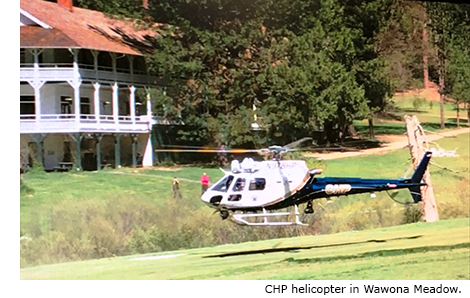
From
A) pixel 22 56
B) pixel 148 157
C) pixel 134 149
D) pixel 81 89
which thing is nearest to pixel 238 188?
pixel 148 157

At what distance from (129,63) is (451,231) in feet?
12.3

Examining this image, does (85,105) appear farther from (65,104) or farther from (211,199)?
(211,199)

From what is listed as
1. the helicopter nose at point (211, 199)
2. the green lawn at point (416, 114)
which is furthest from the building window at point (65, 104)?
the green lawn at point (416, 114)

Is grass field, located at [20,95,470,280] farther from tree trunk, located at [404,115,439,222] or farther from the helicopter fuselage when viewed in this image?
the helicopter fuselage

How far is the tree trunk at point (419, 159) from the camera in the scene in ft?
25.0

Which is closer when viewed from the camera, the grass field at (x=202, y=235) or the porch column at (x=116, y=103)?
the grass field at (x=202, y=235)

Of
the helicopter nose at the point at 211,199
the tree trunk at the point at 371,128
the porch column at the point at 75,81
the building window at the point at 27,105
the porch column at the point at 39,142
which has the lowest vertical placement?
the helicopter nose at the point at 211,199

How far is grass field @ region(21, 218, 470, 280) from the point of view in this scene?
6.37 meters

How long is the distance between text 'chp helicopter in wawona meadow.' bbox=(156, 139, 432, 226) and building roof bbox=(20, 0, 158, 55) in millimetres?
1498

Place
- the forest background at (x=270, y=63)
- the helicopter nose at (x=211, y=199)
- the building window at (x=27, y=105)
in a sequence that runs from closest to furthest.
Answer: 1. the building window at (x=27, y=105)
2. the helicopter nose at (x=211, y=199)
3. the forest background at (x=270, y=63)

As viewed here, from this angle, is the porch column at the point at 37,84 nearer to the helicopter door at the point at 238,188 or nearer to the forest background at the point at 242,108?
the forest background at the point at 242,108

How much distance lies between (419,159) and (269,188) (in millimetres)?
2021

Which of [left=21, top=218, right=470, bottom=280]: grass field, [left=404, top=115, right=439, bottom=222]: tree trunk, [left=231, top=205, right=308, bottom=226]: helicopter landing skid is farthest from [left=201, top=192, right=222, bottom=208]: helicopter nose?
[left=404, top=115, right=439, bottom=222]: tree trunk
